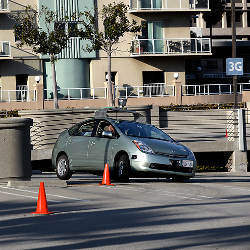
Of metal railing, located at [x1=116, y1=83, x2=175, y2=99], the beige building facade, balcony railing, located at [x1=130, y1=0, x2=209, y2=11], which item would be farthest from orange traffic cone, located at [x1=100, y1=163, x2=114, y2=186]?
balcony railing, located at [x1=130, y1=0, x2=209, y2=11]

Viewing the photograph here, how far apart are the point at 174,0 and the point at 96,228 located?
4677cm

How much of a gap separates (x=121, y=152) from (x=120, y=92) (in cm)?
3643

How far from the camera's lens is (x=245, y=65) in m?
92.9

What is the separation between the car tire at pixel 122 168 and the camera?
742 inches

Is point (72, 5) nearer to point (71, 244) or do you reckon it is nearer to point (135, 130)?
point (135, 130)

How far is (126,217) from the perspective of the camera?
40.7 ft

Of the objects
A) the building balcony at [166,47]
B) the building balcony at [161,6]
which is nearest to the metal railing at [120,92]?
the building balcony at [166,47]

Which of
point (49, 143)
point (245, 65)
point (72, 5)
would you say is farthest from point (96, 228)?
point (245, 65)

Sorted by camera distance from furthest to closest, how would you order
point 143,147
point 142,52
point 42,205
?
point 142,52
point 143,147
point 42,205

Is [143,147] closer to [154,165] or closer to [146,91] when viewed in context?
[154,165]

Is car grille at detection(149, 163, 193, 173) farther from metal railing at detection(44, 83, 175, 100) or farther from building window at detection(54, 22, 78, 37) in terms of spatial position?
metal railing at detection(44, 83, 175, 100)

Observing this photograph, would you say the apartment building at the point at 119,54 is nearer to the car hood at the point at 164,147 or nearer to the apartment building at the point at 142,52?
the apartment building at the point at 142,52

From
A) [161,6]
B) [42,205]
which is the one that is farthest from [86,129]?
[161,6]

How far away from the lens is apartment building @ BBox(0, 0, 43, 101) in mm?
52750
